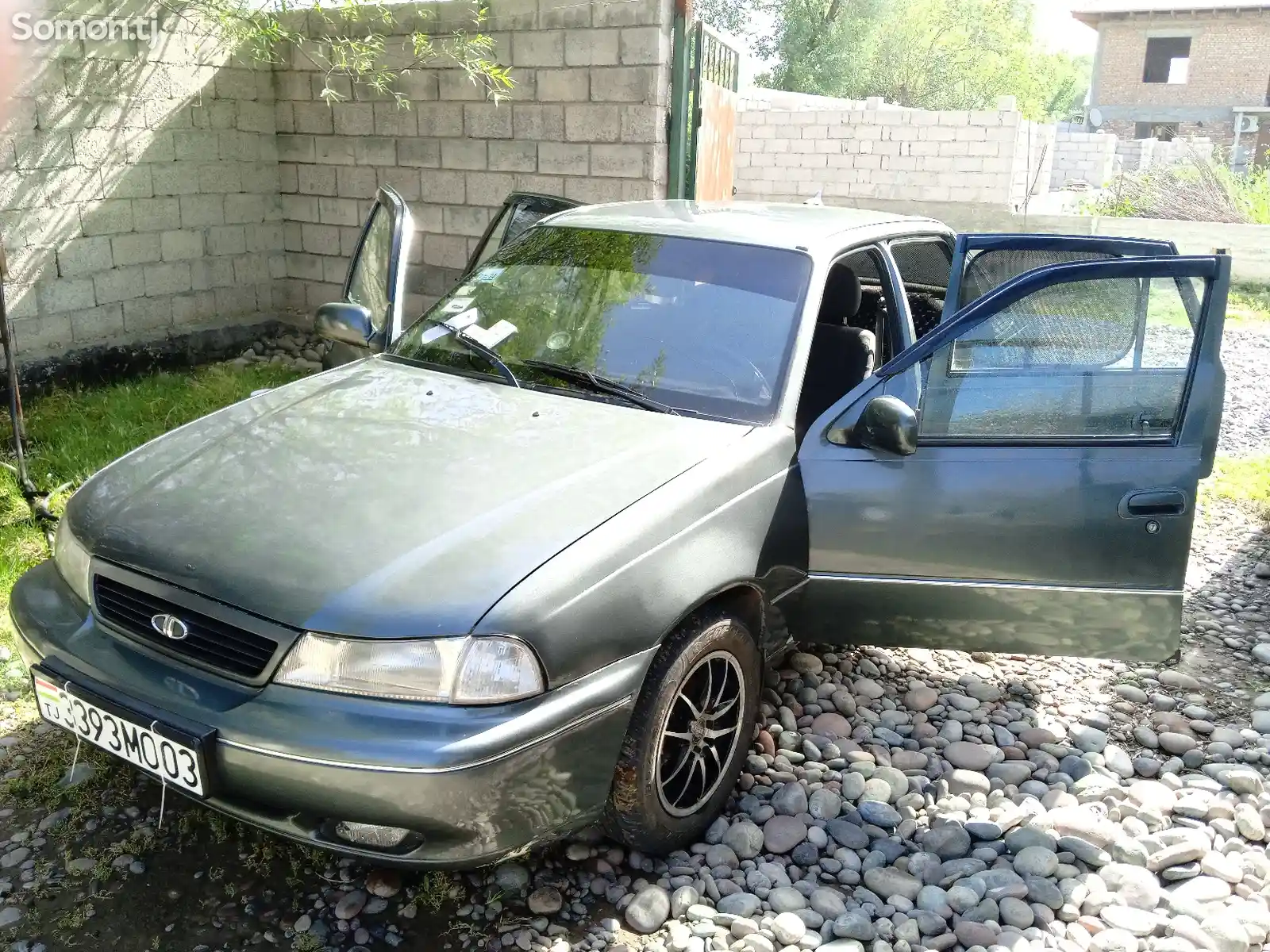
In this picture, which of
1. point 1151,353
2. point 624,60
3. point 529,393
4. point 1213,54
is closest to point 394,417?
point 529,393

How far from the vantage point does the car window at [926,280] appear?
448cm

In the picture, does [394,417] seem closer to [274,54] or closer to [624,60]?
[624,60]

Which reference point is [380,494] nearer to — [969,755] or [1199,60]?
[969,755]

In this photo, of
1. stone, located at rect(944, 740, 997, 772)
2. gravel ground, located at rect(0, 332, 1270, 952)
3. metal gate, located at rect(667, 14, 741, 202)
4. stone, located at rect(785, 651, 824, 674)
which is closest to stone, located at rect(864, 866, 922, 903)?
gravel ground, located at rect(0, 332, 1270, 952)

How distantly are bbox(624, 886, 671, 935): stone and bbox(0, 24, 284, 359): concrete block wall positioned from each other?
612 cm

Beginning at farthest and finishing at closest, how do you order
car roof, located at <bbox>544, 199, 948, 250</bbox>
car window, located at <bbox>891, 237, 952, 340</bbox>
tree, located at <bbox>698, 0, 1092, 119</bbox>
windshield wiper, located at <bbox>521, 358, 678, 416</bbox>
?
tree, located at <bbox>698, 0, 1092, 119</bbox> < car window, located at <bbox>891, 237, 952, 340</bbox> < car roof, located at <bbox>544, 199, 948, 250</bbox> < windshield wiper, located at <bbox>521, 358, 678, 416</bbox>

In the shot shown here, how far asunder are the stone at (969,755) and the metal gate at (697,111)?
404cm

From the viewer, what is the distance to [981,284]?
3725 mm

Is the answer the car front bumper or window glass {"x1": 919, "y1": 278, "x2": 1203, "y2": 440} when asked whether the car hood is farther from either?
window glass {"x1": 919, "y1": 278, "x2": 1203, "y2": 440}

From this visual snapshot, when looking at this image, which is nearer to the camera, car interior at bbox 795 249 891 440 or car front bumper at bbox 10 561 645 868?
car front bumper at bbox 10 561 645 868

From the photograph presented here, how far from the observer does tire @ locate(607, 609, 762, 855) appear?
8.41ft

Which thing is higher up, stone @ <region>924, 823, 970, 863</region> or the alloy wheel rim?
the alloy wheel rim

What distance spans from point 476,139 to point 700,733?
576 cm

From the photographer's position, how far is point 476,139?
7473mm
